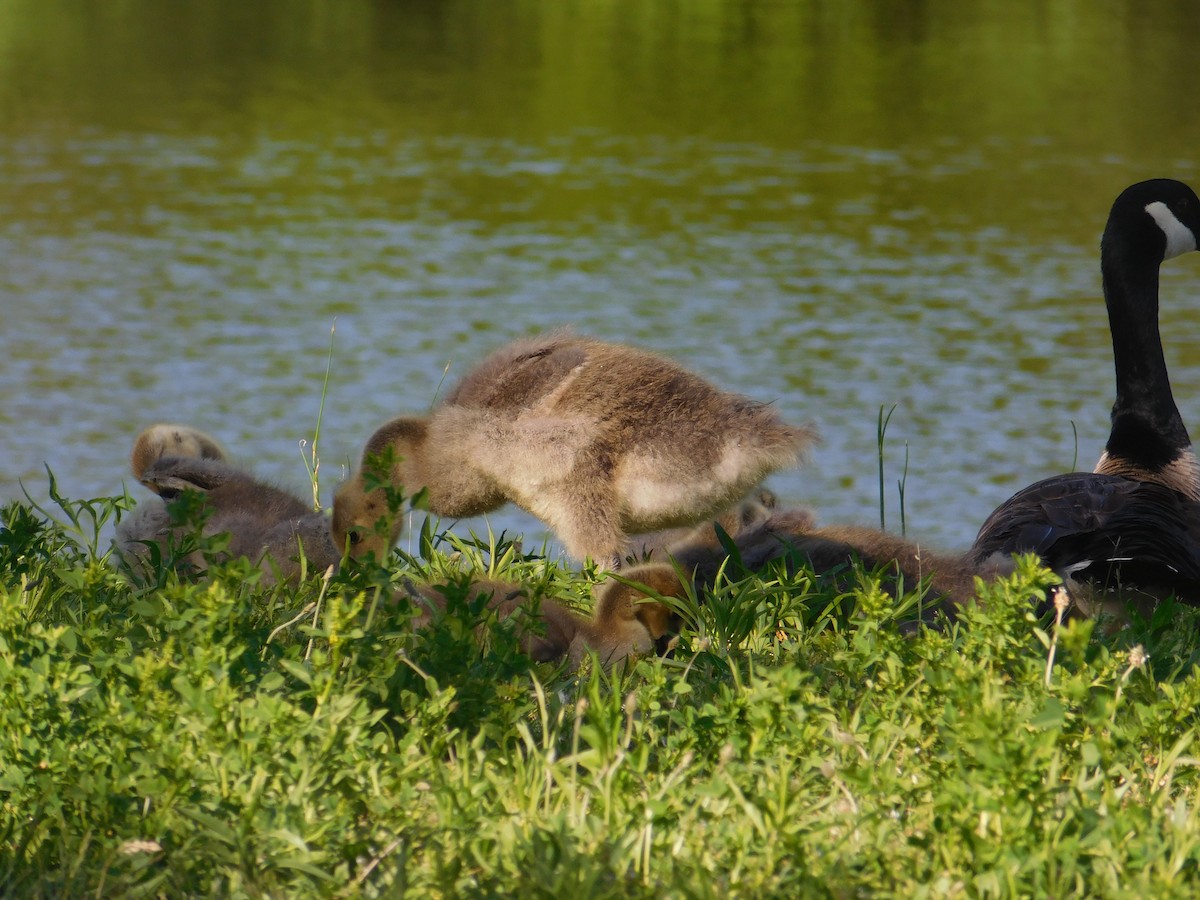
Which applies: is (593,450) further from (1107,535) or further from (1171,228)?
(1171,228)

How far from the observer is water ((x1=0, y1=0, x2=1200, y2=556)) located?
1515 centimetres

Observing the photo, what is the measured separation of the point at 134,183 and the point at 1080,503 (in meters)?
22.3

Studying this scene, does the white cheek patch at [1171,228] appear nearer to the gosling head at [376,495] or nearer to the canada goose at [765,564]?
the canada goose at [765,564]

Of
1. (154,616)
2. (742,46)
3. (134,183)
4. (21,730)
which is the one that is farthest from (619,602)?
(742,46)

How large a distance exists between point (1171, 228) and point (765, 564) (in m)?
3.31

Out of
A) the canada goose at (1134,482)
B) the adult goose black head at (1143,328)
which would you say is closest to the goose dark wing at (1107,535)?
the canada goose at (1134,482)

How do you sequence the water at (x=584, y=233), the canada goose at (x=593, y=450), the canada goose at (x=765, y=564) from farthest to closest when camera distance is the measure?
the water at (x=584, y=233) → the canada goose at (x=593, y=450) → the canada goose at (x=765, y=564)

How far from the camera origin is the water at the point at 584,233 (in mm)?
15148

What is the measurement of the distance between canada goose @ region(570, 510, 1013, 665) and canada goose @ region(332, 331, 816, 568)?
0.64 ft

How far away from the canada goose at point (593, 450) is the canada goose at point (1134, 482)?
85 centimetres

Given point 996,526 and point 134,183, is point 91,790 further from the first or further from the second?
point 134,183

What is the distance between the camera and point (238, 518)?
566 cm

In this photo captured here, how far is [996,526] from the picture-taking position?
5500 mm

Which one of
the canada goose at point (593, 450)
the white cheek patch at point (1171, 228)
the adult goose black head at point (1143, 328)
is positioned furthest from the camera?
the white cheek patch at point (1171, 228)
